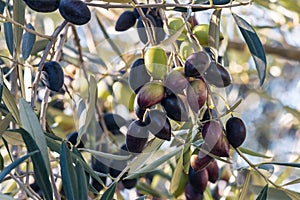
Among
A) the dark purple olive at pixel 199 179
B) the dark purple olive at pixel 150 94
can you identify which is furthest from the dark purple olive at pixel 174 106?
the dark purple olive at pixel 199 179

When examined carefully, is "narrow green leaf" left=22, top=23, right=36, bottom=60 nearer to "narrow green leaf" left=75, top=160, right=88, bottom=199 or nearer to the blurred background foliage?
the blurred background foliage

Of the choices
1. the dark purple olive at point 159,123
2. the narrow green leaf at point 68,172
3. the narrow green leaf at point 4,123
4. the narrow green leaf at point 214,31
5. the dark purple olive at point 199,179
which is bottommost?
the dark purple olive at point 199,179

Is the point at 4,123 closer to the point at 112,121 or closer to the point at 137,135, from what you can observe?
the point at 137,135

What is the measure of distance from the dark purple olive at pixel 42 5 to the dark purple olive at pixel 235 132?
9.8 inches

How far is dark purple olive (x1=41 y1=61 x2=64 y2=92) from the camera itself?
0.92 metres

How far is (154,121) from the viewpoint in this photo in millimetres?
829

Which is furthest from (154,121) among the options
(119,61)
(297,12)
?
(297,12)

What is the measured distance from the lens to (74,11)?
0.84 m

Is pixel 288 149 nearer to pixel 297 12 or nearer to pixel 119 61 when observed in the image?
pixel 297 12

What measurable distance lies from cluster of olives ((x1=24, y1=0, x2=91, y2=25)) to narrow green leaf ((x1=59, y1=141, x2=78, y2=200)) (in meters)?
0.15

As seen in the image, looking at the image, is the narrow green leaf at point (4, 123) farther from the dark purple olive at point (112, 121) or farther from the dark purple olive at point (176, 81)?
the dark purple olive at point (112, 121)

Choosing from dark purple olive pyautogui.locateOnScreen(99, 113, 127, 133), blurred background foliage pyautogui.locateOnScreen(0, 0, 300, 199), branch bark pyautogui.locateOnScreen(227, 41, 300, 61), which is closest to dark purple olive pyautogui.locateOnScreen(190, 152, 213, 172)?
blurred background foliage pyautogui.locateOnScreen(0, 0, 300, 199)

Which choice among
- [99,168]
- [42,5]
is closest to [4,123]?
[42,5]

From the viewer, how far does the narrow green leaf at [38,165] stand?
29.0 inches
